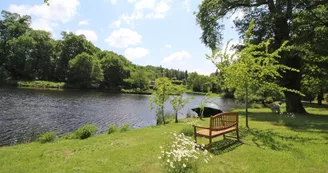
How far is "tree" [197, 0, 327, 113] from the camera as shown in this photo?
1747cm

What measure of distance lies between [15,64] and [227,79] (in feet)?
259

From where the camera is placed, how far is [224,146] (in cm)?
796

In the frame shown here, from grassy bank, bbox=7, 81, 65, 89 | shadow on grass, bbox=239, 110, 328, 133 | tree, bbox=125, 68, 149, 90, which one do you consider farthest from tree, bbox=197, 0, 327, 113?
tree, bbox=125, 68, 149, 90

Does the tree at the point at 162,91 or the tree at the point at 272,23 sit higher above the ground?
the tree at the point at 272,23

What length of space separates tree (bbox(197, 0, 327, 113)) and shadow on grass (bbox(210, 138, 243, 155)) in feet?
39.4

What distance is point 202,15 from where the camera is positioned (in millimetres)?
21812

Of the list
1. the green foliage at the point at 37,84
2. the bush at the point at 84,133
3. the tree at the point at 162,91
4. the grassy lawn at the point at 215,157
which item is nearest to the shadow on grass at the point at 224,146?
the grassy lawn at the point at 215,157

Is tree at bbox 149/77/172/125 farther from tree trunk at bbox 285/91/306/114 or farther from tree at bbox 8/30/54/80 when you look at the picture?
tree at bbox 8/30/54/80

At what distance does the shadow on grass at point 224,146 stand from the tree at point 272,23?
1202cm

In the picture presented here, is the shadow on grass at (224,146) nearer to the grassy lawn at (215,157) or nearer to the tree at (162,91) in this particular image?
the grassy lawn at (215,157)

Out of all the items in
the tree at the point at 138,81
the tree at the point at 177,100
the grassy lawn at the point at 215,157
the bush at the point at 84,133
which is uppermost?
the tree at the point at 138,81

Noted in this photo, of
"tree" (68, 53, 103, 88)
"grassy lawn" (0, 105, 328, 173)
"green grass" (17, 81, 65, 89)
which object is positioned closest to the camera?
"grassy lawn" (0, 105, 328, 173)

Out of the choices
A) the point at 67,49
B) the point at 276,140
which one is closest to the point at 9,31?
the point at 67,49

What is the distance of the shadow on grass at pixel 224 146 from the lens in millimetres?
7359
